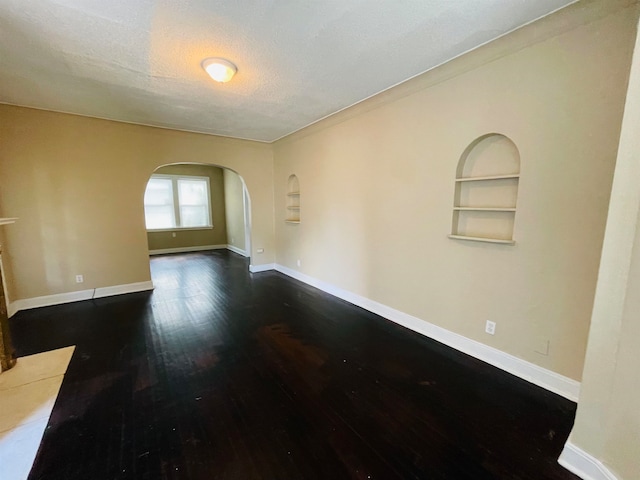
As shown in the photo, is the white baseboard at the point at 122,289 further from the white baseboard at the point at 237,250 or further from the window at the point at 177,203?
the window at the point at 177,203

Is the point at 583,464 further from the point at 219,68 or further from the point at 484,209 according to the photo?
the point at 219,68

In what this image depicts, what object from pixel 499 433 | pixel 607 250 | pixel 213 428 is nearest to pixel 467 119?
pixel 607 250

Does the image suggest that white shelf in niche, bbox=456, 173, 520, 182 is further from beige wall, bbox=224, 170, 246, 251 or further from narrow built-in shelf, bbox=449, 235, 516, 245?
beige wall, bbox=224, 170, 246, 251

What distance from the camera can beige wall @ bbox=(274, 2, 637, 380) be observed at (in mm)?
1803

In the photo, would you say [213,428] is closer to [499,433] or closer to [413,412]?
[413,412]

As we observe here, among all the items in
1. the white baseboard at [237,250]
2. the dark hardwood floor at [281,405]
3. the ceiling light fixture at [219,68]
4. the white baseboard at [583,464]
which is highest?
the ceiling light fixture at [219,68]

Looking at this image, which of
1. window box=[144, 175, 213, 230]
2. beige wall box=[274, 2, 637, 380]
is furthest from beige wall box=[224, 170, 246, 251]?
beige wall box=[274, 2, 637, 380]

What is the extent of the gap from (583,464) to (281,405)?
176 centimetres

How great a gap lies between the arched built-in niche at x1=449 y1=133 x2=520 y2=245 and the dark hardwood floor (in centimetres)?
120

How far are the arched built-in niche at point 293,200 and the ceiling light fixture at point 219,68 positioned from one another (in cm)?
278

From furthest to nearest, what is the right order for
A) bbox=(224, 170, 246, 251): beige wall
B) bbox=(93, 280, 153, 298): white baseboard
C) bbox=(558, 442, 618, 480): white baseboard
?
bbox=(224, 170, 246, 251): beige wall, bbox=(93, 280, 153, 298): white baseboard, bbox=(558, 442, 618, 480): white baseboard

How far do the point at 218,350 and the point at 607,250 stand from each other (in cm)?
297

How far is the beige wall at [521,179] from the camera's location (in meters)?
1.80

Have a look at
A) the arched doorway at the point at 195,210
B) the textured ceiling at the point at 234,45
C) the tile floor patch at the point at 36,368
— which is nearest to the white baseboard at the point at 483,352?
the textured ceiling at the point at 234,45
